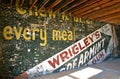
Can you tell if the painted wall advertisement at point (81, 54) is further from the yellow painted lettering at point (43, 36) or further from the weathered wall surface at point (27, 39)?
the yellow painted lettering at point (43, 36)

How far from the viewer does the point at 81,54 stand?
15.1 ft

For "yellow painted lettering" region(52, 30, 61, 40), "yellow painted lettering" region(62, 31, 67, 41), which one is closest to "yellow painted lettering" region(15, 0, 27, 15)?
"yellow painted lettering" region(52, 30, 61, 40)

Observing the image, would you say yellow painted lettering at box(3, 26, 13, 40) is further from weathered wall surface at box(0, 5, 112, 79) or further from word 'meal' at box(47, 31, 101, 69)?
word 'meal' at box(47, 31, 101, 69)

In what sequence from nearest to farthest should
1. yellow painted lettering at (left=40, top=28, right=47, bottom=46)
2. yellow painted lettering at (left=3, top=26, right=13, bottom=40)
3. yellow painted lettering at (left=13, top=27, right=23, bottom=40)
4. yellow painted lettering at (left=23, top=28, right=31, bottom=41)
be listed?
yellow painted lettering at (left=3, top=26, right=13, bottom=40), yellow painted lettering at (left=13, top=27, right=23, bottom=40), yellow painted lettering at (left=23, top=28, right=31, bottom=41), yellow painted lettering at (left=40, top=28, right=47, bottom=46)

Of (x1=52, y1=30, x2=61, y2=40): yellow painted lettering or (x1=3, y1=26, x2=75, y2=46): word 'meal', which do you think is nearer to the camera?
(x1=3, y1=26, x2=75, y2=46): word 'meal'

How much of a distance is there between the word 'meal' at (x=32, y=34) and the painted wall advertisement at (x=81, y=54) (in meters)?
0.49

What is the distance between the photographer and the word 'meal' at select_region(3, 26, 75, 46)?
3117mm

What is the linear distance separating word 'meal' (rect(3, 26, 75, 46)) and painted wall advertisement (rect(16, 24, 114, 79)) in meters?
0.49

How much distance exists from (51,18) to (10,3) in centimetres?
125

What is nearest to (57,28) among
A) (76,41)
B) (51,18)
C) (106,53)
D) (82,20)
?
(51,18)

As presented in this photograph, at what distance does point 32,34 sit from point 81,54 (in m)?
2.04

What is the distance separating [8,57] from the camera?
3096mm

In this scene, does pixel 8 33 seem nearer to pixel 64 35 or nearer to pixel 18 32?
pixel 18 32

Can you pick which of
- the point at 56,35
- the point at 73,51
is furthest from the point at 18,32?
the point at 73,51
